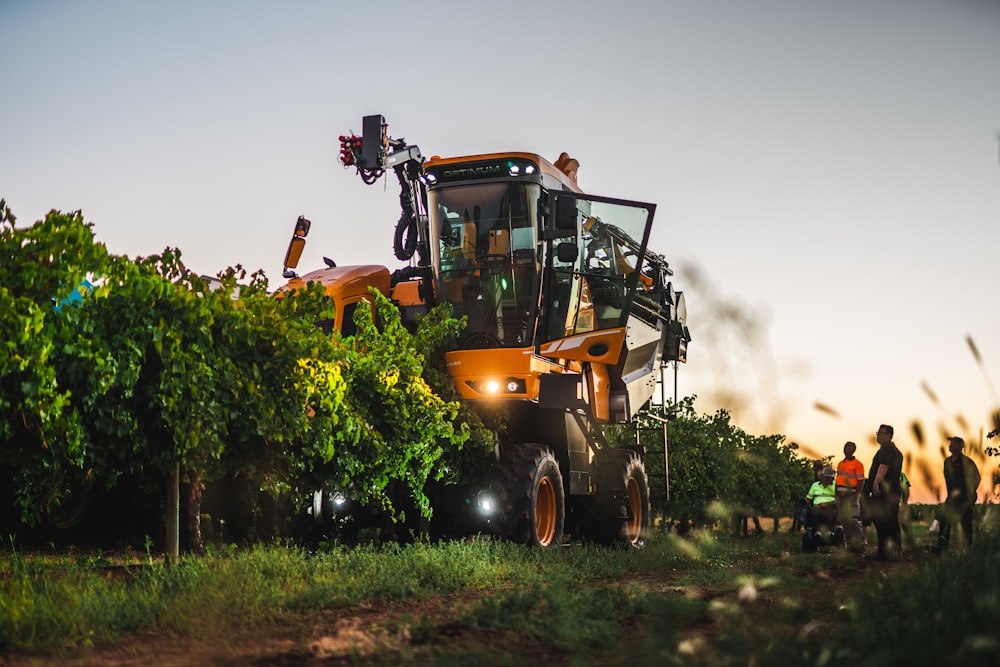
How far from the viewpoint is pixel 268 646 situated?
6.89 m

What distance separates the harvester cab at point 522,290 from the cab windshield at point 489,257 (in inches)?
0.5

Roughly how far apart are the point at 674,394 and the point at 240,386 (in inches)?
408

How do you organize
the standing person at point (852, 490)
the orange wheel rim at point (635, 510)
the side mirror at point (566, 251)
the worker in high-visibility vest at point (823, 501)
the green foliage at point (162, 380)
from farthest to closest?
1. the orange wheel rim at point (635, 510)
2. the worker in high-visibility vest at point (823, 501)
3. the standing person at point (852, 490)
4. the side mirror at point (566, 251)
5. the green foliage at point (162, 380)

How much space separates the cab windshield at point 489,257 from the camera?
14.4 metres

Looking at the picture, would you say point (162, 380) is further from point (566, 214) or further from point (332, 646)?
point (566, 214)

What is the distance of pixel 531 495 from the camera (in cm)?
1381

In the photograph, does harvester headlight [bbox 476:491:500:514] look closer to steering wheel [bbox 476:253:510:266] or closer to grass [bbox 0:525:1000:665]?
grass [bbox 0:525:1000:665]

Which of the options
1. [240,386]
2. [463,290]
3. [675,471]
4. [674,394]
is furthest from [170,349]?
[675,471]

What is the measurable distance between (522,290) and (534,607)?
22.4 feet

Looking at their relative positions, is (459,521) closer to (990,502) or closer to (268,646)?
(268,646)

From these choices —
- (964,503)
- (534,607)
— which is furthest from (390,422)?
(964,503)

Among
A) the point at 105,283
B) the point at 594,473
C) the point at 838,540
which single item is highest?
the point at 105,283

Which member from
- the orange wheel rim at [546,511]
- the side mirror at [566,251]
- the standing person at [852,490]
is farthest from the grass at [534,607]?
the side mirror at [566,251]

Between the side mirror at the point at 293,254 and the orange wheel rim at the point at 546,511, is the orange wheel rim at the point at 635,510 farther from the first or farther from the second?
the side mirror at the point at 293,254
